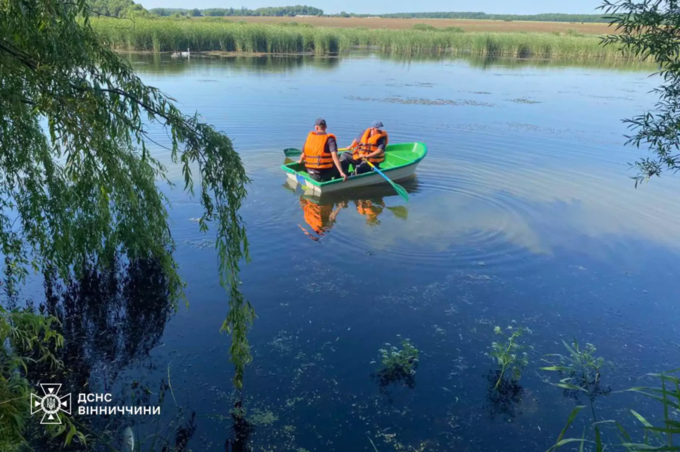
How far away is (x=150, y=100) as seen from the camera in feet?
13.8

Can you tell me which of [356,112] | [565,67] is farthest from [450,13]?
[356,112]

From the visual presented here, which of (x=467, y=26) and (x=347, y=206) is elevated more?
(x=467, y=26)

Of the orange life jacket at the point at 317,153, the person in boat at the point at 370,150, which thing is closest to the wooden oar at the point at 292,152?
the person in boat at the point at 370,150

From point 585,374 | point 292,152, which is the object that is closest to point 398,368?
point 585,374

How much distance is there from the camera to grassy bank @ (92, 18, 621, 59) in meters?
34.7

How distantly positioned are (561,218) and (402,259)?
4.36m

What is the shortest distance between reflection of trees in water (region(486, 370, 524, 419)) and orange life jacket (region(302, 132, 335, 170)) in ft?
21.4

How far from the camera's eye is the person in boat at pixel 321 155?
10.9 metres

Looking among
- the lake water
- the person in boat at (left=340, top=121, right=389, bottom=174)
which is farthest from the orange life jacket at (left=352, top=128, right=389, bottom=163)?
the lake water

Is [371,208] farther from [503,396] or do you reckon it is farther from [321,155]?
[503,396]

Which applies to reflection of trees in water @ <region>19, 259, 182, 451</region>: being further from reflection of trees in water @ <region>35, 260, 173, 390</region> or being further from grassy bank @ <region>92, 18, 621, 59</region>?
grassy bank @ <region>92, 18, 621, 59</region>

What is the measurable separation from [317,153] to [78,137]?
7663 mm

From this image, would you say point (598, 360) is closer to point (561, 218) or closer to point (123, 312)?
point (561, 218)

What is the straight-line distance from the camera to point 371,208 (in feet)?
36.8
